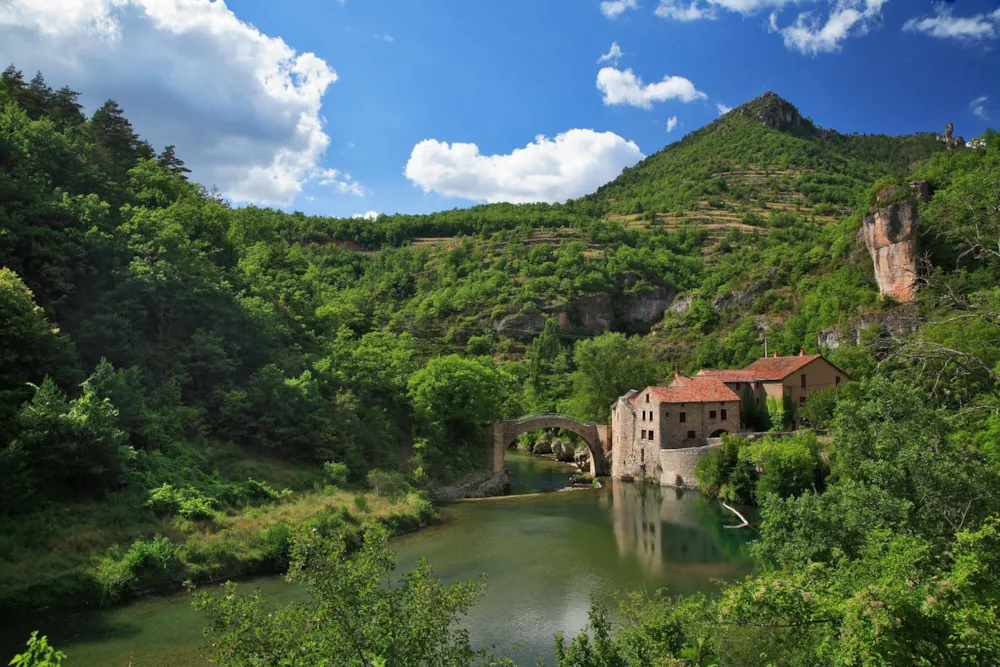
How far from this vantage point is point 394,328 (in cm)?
8688

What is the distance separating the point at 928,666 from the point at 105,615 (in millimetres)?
22345

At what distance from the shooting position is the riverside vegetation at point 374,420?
9.75 m

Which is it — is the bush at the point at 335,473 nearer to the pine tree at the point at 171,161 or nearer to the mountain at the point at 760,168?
the pine tree at the point at 171,161

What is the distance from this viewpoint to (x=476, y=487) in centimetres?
4434

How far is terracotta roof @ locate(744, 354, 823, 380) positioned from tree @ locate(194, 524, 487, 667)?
43.4m

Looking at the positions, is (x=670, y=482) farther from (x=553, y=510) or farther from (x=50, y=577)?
(x=50, y=577)

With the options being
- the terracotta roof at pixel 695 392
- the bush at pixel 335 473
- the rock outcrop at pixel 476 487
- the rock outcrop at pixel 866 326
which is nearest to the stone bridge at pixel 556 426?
the rock outcrop at pixel 476 487

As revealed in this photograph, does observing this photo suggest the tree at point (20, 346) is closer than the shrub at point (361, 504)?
Yes

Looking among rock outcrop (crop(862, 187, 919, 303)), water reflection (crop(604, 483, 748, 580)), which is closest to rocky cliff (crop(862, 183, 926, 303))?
rock outcrop (crop(862, 187, 919, 303))

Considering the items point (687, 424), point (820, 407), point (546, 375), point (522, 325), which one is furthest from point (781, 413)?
point (522, 325)

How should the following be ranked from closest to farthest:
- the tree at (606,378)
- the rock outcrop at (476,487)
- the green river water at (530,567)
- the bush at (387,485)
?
the green river water at (530,567) → the bush at (387,485) → the rock outcrop at (476,487) → the tree at (606,378)

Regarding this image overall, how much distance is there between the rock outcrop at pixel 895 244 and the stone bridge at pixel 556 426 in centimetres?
2947

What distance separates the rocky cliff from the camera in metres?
57.3

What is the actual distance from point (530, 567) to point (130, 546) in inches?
596
